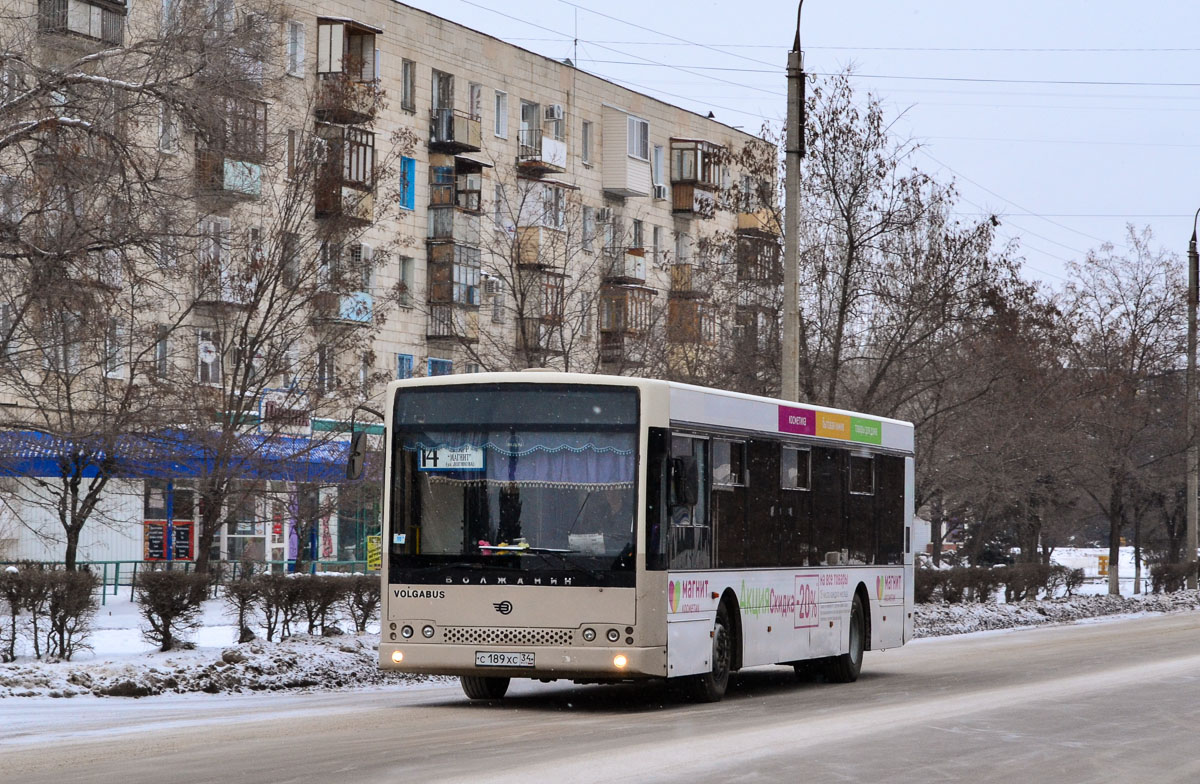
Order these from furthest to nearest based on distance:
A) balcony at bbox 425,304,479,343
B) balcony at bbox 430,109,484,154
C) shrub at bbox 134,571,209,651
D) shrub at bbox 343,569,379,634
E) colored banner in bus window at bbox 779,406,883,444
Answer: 1. balcony at bbox 430,109,484,154
2. balcony at bbox 425,304,479,343
3. shrub at bbox 343,569,379,634
4. shrub at bbox 134,571,209,651
5. colored banner in bus window at bbox 779,406,883,444

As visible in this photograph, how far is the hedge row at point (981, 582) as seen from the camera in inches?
1494

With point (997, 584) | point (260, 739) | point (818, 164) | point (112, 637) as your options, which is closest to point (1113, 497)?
point (997, 584)

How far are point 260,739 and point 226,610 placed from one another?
10634 millimetres

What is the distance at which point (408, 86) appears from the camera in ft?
174

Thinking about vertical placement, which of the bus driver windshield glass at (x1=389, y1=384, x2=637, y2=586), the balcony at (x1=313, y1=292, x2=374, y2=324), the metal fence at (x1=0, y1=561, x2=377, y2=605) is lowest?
the metal fence at (x1=0, y1=561, x2=377, y2=605)

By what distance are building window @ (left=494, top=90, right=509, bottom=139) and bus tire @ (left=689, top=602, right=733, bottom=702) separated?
4128 cm

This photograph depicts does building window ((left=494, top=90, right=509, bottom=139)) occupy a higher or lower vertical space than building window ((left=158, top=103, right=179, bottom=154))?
higher

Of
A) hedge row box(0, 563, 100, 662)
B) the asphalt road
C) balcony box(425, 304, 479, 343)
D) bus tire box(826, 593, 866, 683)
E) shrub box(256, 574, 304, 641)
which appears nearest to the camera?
the asphalt road

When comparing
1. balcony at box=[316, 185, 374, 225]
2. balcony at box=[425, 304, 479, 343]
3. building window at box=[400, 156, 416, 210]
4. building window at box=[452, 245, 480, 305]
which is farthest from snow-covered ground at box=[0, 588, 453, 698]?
building window at box=[400, 156, 416, 210]

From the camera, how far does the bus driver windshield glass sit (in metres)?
15.5

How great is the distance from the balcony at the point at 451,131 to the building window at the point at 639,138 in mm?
9673

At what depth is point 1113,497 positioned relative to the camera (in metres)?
53.5

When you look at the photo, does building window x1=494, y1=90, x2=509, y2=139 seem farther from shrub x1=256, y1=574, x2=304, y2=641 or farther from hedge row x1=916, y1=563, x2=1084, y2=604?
shrub x1=256, y1=574, x2=304, y2=641

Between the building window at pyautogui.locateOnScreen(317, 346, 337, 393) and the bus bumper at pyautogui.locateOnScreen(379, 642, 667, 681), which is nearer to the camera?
the bus bumper at pyautogui.locateOnScreen(379, 642, 667, 681)
